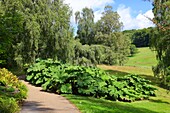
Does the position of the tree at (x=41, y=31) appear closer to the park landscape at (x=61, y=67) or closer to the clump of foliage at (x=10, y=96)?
the park landscape at (x=61, y=67)

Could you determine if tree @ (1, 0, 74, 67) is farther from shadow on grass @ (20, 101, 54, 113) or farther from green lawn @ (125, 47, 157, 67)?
green lawn @ (125, 47, 157, 67)

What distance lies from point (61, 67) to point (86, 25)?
33.4 metres

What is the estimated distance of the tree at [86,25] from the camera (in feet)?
150

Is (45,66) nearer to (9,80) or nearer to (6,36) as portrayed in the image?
(9,80)

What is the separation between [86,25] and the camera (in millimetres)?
48781

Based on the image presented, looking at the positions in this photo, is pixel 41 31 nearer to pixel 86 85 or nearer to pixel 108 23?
pixel 86 85

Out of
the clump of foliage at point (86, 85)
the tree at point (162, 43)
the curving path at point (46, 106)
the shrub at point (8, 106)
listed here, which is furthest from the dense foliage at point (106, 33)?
the shrub at point (8, 106)

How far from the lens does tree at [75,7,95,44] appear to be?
4586 centimetres

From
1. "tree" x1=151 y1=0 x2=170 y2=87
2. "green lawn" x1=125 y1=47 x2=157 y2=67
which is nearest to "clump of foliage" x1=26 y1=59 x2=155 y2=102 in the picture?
"tree" x1=151 y1=0 x2=170 y2=87

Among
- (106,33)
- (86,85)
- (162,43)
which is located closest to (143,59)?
(106,33)

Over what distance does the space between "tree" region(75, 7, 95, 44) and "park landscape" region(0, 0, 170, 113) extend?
46.7ft

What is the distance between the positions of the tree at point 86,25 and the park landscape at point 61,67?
14236 mm

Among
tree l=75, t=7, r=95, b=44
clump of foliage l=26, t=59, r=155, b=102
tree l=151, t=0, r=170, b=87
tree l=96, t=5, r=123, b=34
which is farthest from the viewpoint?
tree l=96, t=5, r=123, b=34

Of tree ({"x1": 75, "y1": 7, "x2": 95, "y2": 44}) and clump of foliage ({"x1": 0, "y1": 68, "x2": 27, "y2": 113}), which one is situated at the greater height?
tree ({"x1": 75, "y1": 7, "x2": 95, "y2": 44})
